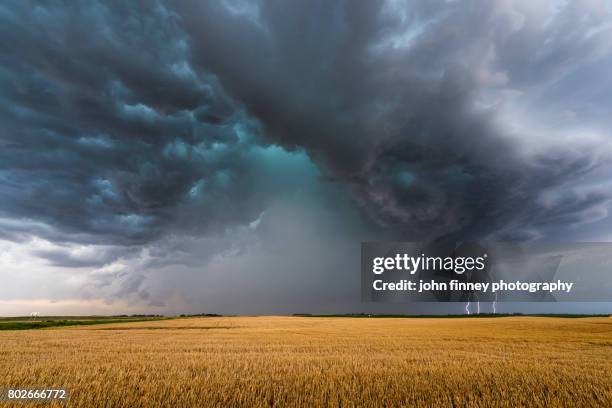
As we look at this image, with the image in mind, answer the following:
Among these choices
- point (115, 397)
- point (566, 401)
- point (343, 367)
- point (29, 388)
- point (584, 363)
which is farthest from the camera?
point (584, 363)

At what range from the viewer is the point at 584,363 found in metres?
17.2

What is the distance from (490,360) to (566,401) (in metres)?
7.48

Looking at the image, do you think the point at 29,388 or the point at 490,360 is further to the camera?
the point at 490,360

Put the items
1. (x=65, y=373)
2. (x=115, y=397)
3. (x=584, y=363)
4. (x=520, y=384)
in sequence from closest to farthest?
(x=115, y=397), (x=520, y=384), (x=65, y=373), (x=584, y=363)

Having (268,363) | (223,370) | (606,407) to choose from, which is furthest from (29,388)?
(606,407)

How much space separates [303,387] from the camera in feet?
35.7

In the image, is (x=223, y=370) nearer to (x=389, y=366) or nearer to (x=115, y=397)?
(x=115, y=397)

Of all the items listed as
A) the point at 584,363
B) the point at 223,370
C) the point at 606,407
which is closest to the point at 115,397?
the point at 223,370

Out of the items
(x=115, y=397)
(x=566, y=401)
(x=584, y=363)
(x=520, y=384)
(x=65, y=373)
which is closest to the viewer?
(x=115, y=397)

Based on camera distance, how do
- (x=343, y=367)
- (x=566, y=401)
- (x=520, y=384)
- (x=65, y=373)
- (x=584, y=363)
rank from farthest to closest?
(x=584, y=363) < (x=343, y=367) < (x=65, y=373) < (x=520, y=384) < (x=566, y=401)

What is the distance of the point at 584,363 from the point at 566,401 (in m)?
9.08

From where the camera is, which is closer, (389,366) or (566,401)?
(566,401)

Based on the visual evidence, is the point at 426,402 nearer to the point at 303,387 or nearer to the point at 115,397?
the point at 303,387

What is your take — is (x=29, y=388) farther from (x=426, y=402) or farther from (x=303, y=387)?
(x=426, y=402)
